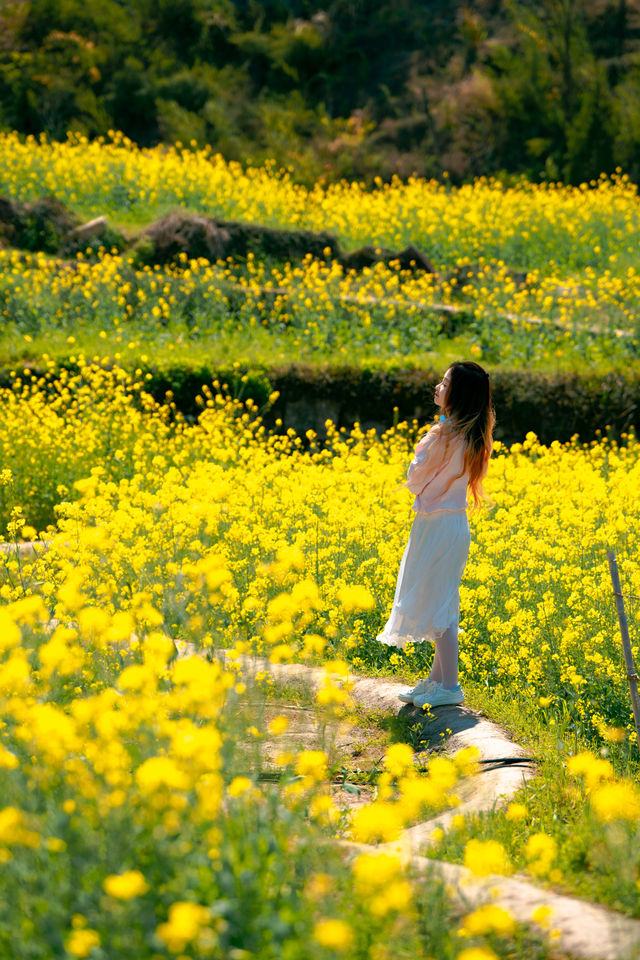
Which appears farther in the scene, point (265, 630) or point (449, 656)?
point (449, 656)

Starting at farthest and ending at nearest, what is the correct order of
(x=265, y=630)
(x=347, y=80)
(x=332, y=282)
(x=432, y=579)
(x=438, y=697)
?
1. (x=347, y=80)
2. (x=332, y=282)
3. (x=432, y=579)
4. (x=438, y=697)
5. (x=265, y=630)

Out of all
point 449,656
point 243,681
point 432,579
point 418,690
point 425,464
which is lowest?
point 418,690

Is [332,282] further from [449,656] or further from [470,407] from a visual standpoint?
[449,656]

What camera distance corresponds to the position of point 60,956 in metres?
1.73

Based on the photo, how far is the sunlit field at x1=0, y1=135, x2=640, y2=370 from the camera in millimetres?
10883

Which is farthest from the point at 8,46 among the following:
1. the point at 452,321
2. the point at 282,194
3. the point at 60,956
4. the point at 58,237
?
the point at 60,956

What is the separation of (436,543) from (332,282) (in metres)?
8.76

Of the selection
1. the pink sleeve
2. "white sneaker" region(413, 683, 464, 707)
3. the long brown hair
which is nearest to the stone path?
"white sneaker" region(413, 683, 464, 707)

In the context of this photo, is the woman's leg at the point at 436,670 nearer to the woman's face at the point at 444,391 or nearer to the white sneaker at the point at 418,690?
the white sneaker at the point at 418,690

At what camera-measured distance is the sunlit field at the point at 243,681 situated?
1.86m

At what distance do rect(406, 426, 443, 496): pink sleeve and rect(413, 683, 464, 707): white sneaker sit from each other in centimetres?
93

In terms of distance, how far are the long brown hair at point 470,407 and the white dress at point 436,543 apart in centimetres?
5

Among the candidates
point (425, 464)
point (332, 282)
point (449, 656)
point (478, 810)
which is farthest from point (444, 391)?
point (332, 282)

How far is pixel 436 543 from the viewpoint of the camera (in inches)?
164
